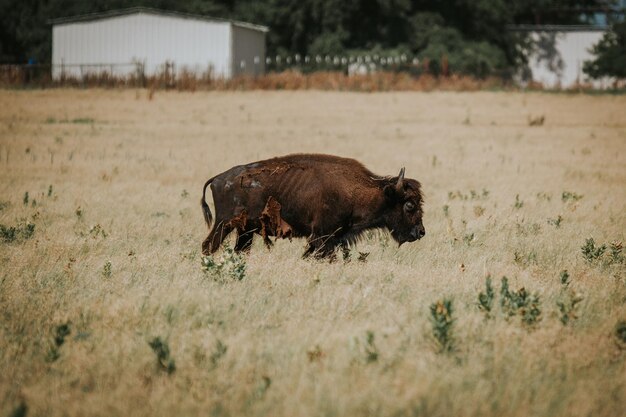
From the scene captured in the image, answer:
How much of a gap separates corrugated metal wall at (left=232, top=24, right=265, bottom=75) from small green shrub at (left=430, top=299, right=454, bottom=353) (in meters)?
43.1

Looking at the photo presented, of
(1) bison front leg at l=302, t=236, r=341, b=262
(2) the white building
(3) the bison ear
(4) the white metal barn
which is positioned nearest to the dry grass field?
(1) bison front leg at l=302, t=236, r=341, b=262

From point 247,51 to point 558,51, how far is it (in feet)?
100

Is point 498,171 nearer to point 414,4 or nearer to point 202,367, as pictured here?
point 202,367

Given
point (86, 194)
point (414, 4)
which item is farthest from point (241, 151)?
point (414, 4)

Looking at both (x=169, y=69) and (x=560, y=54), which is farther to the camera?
(x=560, y=54)

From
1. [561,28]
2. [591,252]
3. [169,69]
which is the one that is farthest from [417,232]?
[561,28]

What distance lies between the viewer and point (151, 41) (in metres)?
47.2

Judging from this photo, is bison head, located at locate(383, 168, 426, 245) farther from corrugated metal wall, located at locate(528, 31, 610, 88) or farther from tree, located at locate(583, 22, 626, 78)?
corrugated metal wall, located at locate(528, 31, 610, 88)

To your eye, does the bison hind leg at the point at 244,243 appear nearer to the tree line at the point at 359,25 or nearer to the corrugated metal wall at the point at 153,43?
the corrugated metal wall at the point at 153,43

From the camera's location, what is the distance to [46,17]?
6425 cm

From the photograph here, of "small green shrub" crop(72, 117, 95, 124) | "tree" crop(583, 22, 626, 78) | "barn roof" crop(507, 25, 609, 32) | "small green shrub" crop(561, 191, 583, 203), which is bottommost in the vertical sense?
"small green shrub" crop(561, 191, 583, 203)

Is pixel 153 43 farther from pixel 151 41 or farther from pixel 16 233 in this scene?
pixel 16 233

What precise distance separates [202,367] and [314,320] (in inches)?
49.3

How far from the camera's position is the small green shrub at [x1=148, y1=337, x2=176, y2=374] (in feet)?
16.6
